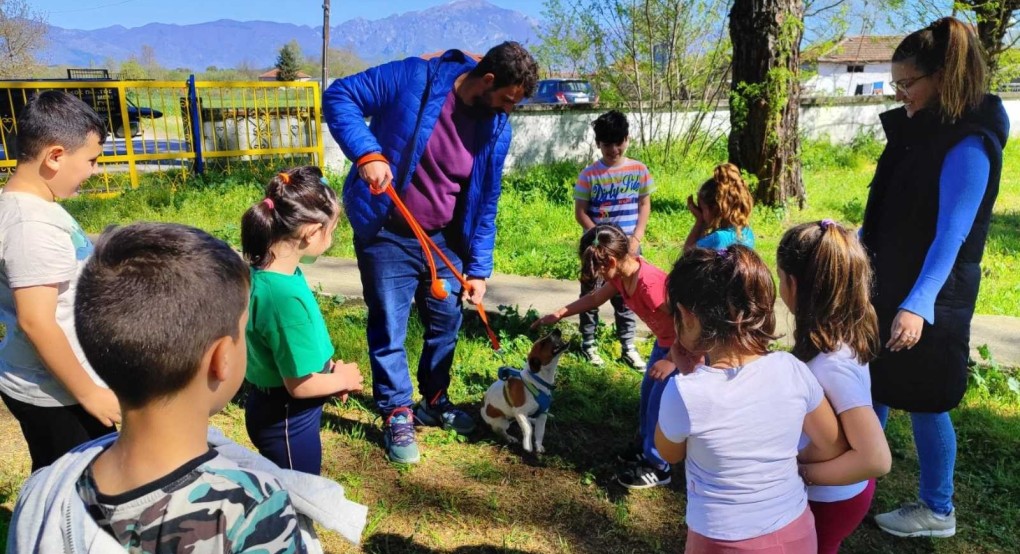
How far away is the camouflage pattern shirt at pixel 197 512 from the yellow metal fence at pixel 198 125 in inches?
435

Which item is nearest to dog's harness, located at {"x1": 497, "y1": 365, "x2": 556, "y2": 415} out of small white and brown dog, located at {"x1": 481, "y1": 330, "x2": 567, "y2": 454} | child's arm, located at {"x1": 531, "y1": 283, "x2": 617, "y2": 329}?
small white and brown dog, located at {"x1": 481, "y1": 330, "x2": 567, "y2": 454}

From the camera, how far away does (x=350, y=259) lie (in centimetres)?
701

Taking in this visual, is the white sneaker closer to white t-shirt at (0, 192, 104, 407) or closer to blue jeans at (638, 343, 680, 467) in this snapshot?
blue jeans at (638, 343, 680, 467)

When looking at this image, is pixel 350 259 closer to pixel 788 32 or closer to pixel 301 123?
pixel 788 32

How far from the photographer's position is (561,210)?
29.0ft

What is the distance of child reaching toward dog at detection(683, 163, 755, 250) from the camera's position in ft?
10.7

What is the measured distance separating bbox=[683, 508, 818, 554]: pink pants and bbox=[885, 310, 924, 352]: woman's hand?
0.86 meters

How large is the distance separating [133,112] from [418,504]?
50.3 feet

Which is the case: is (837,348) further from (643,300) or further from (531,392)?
(531,392)

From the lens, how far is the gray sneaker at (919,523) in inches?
108

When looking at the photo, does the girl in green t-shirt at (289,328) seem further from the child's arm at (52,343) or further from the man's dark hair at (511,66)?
the man's dark hair at (511,66)

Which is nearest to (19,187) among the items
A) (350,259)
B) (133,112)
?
(350,259)

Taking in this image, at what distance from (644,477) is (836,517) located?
1196mm

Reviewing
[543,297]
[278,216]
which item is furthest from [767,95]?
[278,216]
